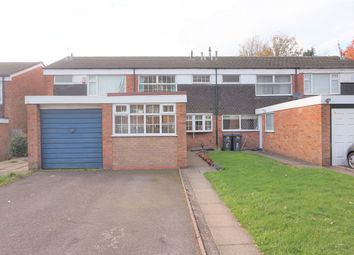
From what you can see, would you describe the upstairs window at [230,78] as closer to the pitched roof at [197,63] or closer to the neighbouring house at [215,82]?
the neighbouring house at [215,82]

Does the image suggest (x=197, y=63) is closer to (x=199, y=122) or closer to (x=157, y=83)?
(x=157, y=83)

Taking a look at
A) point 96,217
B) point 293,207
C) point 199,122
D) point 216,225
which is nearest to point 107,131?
point 96,217

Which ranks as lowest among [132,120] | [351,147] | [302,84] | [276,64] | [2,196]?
[2,196]

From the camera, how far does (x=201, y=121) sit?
21953 mm

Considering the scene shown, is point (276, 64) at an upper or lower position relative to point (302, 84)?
upper

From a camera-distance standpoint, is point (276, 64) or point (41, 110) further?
point (276, 64)

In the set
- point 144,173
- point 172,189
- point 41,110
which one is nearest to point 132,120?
point 144,173

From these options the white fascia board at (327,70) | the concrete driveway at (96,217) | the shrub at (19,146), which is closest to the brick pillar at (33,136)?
the concrete driveway at (96,217)

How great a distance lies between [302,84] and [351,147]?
432 inches

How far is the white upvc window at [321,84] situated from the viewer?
22.5 meters

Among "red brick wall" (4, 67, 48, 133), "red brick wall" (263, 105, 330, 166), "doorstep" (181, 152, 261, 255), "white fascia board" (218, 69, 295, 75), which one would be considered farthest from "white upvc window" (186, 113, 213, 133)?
"doorstep" (181, 152, 261, 255)

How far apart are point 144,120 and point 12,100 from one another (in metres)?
12.4

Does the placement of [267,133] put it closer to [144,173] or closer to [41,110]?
[144,173]

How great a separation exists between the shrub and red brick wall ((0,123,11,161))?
0.32 meters
